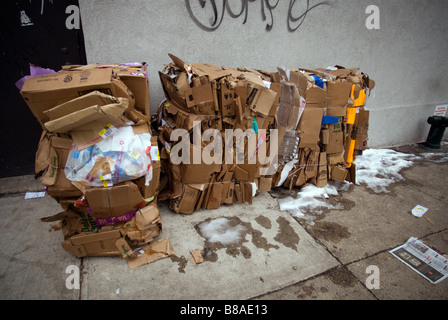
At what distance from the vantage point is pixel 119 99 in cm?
191

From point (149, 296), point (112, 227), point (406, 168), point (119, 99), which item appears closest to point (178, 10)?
point (119, 99)

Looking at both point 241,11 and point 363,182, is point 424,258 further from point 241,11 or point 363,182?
point 241,11

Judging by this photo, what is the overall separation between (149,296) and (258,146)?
186 cm

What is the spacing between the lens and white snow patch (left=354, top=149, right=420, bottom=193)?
382 centimetres

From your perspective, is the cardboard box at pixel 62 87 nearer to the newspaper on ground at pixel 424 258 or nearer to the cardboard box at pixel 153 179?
the cardboard box at pixel 153 179

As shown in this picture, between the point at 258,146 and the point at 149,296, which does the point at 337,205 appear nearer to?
the point at 258,146

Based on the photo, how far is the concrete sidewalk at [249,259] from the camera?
1978 mm

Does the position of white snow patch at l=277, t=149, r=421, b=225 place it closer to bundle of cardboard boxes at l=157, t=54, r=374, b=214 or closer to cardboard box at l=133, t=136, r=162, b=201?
bundle of cardboard boxes at l=157, t=54, r=374, b=214

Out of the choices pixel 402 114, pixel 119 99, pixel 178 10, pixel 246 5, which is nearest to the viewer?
pixel 119 99

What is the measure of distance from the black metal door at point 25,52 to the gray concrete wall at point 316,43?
13.1 inches

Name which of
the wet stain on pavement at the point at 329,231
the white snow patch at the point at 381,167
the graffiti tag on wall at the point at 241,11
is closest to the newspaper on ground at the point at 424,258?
the wet stain on pavement at the point at 329,231

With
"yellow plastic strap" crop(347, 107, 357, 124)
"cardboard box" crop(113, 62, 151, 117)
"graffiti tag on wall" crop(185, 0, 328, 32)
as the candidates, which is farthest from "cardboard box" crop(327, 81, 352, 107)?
"cardboard box" crop(113, 62, 151, 117)

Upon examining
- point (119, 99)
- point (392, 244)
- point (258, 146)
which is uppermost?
point (119, 99)

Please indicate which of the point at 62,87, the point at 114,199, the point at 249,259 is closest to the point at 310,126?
the point at 249,259
